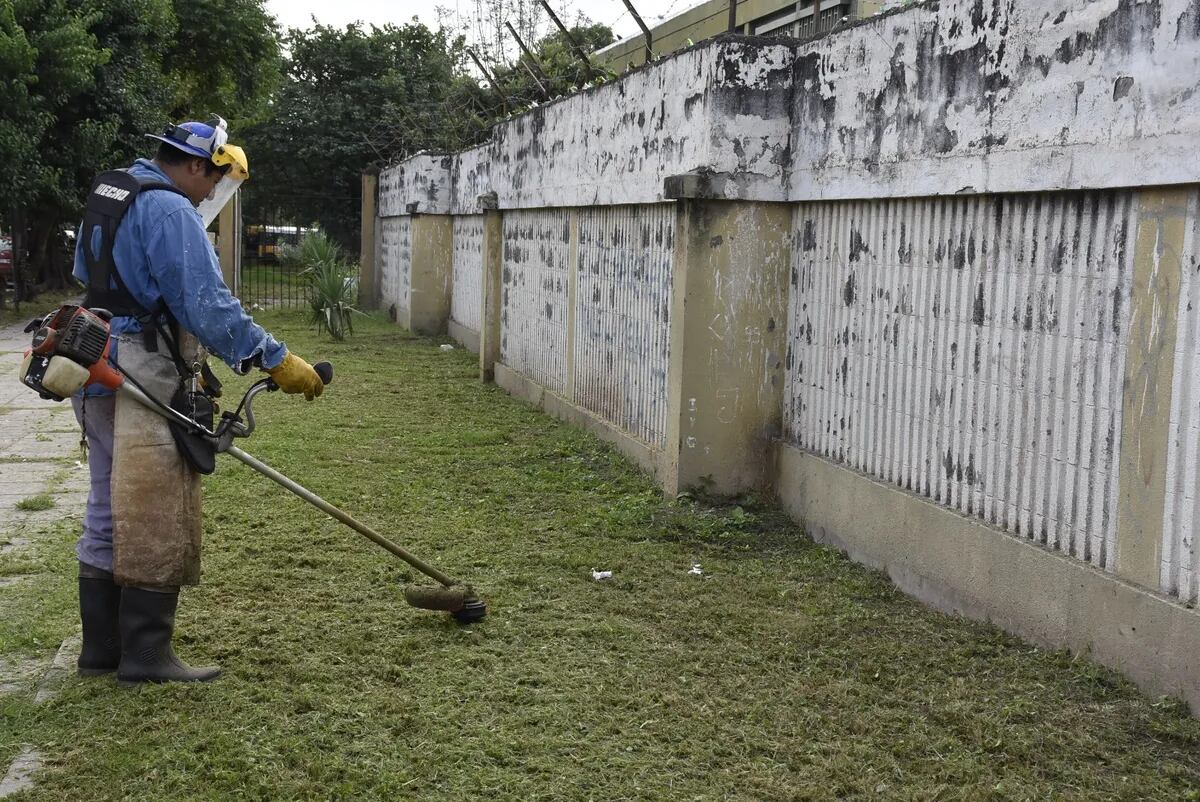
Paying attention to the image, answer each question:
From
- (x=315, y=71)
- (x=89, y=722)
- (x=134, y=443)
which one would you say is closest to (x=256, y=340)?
(x=134, y=443)

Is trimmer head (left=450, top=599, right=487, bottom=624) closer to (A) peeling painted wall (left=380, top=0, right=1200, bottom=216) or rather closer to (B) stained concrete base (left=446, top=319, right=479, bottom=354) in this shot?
(A) peeling painted wall (left=380, top=0, right=1200, bottom=216)

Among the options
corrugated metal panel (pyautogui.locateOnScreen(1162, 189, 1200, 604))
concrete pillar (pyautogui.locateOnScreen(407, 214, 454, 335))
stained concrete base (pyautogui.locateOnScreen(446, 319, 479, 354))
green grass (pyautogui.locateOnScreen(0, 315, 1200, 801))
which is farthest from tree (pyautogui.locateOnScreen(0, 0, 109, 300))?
corrugated metal panel (pyautogui.locateOnScreen(1162, 189, 1200, 604))

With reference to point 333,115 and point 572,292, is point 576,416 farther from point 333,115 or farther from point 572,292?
point 333,115

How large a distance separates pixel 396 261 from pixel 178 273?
16.6 metres

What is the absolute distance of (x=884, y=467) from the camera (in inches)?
242

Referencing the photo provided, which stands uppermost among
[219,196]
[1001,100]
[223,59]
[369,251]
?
[223,59]

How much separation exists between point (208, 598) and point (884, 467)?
126 inches

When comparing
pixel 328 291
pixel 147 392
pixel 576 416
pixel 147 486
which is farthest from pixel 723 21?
pixel 147 486

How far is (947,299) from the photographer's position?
18.5 ft

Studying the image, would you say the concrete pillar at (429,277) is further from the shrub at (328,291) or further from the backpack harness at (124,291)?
the backpack harness at (124,291)

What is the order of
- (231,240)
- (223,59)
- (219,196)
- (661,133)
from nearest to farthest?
(219,196)
(661,133)
(231,240)
(223,59)

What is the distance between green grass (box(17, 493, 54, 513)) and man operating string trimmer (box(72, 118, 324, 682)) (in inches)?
118

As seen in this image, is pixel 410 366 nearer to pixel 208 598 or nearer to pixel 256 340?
pixel 208 598

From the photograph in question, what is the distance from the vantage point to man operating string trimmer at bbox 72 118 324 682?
4473mm
